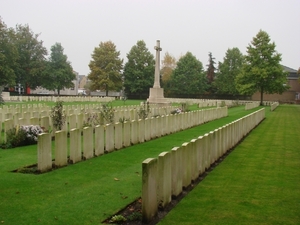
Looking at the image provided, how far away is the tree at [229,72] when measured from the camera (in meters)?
66.9

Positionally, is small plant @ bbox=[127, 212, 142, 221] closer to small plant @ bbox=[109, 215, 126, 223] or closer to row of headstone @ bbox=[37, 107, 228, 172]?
small plant @ bbox=[109, 215, 126, 223]

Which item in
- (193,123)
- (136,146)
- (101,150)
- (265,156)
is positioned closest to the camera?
(101,150)

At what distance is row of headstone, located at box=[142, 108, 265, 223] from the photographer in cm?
466

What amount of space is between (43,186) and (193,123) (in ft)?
42.4

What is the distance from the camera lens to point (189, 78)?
69.0 metres

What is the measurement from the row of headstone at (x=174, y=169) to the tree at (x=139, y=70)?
Result: 5948 centimetres

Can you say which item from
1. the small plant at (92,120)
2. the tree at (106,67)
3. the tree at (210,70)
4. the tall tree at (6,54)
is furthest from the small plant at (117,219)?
the tree at (210,70)

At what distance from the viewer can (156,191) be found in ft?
16.2

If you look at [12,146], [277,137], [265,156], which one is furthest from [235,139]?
[12,146]

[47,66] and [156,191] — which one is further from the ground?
[47,66]

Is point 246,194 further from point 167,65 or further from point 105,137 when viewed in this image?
point 167,65

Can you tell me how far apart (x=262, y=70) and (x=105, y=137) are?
44108 mm

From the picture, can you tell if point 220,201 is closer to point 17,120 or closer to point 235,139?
point 235,139

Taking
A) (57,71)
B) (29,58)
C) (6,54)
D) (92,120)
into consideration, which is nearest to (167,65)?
(57,71)
